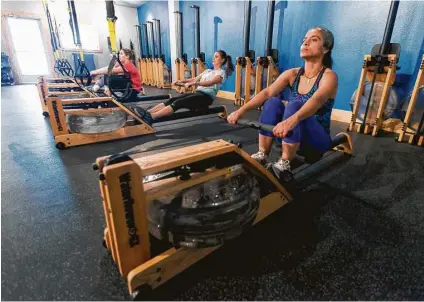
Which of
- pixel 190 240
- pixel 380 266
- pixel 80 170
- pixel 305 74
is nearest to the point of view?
pixel 190 240

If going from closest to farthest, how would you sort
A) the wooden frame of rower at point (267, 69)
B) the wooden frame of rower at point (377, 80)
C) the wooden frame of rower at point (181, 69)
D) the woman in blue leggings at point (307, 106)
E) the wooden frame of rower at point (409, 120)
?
the woman in blue leggings at point (307, 106), the wooden frame of rower at point (409, 120), the wooden frame of rower at point (377, 80), the wooden frame of rower at point (267, 69), the wooden frame of rower at point (181, 69)

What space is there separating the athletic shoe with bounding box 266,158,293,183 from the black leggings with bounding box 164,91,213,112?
1813 mm

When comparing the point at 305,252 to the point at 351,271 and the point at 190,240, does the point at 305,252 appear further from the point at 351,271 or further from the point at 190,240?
the point at 190,240

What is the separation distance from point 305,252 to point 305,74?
44.7 inches

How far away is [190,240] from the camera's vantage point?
0.83 metres

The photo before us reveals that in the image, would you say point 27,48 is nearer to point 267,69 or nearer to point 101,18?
point 101,18

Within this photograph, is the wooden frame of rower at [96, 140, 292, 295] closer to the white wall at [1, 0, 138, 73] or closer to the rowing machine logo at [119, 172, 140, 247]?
the rowing machine logo at [119, 172, 140, 247]

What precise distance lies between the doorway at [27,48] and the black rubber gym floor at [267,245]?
8.90 meters

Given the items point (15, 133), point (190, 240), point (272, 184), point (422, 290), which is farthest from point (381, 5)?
point (15, 133)

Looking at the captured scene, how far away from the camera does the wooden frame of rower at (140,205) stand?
2.26 feet

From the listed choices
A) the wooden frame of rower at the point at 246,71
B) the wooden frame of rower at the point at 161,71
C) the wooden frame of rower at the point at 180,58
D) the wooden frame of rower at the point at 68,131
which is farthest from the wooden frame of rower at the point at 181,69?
the wooden frame of rower at the point at 68,131

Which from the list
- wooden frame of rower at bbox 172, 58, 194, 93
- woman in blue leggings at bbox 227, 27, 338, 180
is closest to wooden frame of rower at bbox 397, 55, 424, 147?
woman in blue leggings at bbox 227, 27, 338, 180

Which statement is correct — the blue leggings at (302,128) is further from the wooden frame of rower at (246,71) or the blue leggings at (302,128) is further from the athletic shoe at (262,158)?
the wooden frame of rower at (246,71)

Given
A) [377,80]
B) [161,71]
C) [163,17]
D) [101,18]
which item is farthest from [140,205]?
[101,18]
